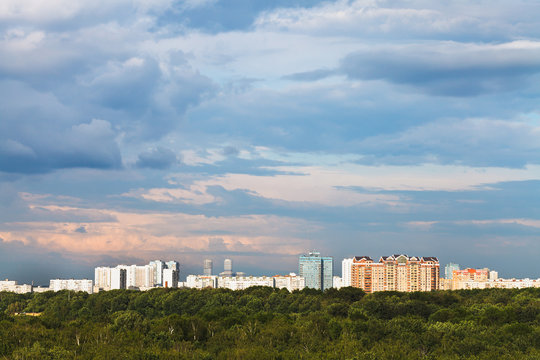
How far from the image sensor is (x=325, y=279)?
183 metres

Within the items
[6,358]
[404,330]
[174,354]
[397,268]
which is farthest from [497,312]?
[397,268]

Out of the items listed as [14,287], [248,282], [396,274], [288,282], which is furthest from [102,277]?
[396,274]

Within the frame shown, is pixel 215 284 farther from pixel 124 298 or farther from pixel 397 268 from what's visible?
pixel 124 298

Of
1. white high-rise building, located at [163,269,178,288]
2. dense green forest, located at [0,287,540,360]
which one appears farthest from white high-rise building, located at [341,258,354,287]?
dense green forest, located at [0,287,540,360]

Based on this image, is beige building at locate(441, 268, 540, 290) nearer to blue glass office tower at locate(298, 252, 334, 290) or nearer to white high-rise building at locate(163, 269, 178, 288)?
blue glass office tower at locate(298, 252, 334, 290)

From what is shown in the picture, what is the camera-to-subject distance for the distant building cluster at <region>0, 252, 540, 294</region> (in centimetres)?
13838

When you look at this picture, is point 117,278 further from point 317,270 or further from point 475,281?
point 475,281

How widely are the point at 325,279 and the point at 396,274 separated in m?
47.1

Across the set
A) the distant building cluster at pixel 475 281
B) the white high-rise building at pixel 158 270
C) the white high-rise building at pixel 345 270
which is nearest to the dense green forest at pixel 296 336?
the distant building cluster at pixel 475 281

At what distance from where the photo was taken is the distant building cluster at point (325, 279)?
138375 mm

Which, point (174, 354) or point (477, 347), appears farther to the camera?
point (477, 347)

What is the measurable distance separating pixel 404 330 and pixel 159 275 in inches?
5676

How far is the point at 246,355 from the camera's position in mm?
35906

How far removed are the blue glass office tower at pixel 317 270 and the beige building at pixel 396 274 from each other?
4285cm
